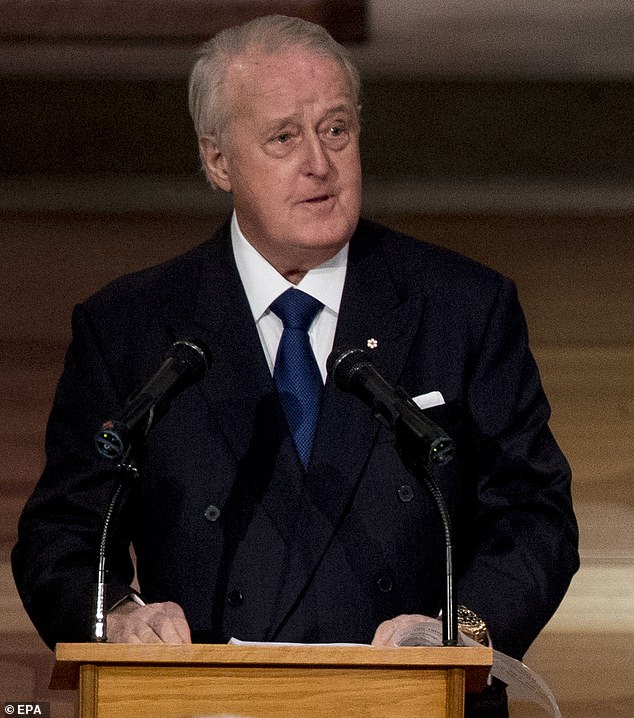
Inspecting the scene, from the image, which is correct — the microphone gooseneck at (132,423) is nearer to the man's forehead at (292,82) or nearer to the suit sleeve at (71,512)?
the suit sleeve at (71,512)

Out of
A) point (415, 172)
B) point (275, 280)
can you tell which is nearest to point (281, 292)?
point (275, 280)

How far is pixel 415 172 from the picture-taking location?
3.96 m

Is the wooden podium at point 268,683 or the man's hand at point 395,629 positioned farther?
the man's hand at point 395,629

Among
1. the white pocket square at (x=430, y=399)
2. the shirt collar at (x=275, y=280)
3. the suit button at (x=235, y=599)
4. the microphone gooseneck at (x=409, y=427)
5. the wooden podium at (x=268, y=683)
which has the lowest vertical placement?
the wooden podium at (x=268, y=683)

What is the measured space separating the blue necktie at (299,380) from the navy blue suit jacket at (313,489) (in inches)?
1.0

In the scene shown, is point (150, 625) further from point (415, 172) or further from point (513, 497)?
point (415, 172)

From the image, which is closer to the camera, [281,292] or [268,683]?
[268,683]

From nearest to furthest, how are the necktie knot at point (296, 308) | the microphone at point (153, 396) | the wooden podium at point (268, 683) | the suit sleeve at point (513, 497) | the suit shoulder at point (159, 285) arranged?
the wooden podium at point (268, 683) → the microphone at point (153, 396) → the suit sleeve at point (513, 497) → the necktie knot at point (296, 308) → the suit shoulder at point (159, 285)

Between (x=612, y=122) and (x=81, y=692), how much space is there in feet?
7.96

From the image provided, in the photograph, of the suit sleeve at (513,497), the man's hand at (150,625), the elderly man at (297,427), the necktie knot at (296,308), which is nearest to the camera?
the man's hand at (150,625)

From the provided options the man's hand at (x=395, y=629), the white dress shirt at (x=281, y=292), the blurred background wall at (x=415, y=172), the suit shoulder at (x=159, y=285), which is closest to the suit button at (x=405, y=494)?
the white dress shirt at (x=281, y=292)

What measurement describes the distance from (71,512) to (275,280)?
1.52 feet

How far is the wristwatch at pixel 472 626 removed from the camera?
2.23 metres

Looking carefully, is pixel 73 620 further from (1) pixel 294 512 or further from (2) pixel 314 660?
(2) pixel 314 660
